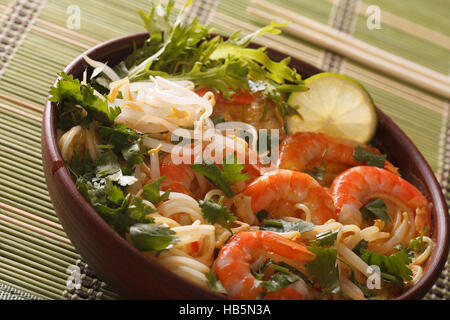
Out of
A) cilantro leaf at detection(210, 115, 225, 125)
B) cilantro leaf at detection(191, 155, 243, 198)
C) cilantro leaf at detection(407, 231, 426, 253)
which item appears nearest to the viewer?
cilantro leaf at detection(191, 155, 243, 198)

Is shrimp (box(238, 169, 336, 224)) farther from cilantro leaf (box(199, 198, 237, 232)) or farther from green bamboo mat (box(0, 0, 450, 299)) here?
green bamboo mat (box(0, 0, 450, 299))

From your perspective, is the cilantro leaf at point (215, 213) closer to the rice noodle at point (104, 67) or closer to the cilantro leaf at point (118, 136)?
the cilantro leaf at point (118, 136)

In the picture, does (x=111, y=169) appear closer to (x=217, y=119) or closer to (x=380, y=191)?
(x=217, y=119)

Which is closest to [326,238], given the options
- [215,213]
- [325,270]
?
[325,270]

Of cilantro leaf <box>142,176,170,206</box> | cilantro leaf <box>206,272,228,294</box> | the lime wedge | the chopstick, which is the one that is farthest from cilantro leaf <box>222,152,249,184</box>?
the chopstick

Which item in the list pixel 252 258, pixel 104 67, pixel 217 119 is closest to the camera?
pixel 252 258
